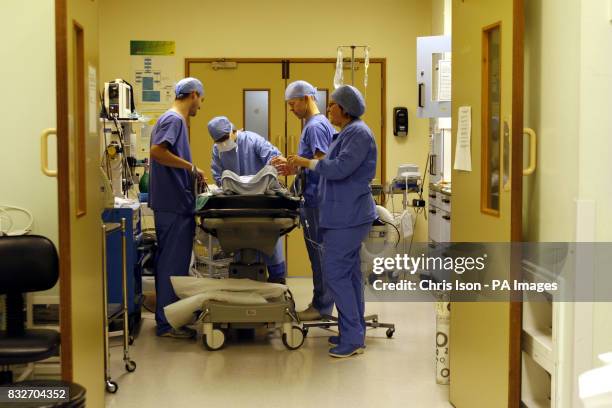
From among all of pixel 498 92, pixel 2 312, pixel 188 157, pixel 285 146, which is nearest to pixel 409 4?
pixel 285 146

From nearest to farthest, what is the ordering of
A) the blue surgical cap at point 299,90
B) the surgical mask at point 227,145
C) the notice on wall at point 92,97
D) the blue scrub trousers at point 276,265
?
the notice on wall at point 92,97 → the blue surgical cap at point 299,90 → the surgical mask at point 227,145 → the blue scrub trousers at point 276,265

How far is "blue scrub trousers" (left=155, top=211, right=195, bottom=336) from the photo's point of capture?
5.21 m

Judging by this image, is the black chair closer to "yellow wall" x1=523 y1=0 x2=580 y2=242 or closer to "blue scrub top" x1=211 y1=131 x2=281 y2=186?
"yellow wall" x1=523 y1=0 x2=580 y2=242

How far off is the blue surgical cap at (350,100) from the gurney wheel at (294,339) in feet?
4.56

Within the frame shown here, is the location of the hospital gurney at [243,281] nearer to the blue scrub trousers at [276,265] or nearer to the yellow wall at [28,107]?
the blue scrub trousers at [276,265]

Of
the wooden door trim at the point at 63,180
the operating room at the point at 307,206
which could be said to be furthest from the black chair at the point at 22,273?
the wooden door trim at the point at 63,180

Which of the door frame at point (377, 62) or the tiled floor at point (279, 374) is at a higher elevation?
the door frame at point (377, 62)

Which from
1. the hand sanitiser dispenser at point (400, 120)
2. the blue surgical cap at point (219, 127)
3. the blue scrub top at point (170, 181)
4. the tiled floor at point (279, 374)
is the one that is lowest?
the tiled floor at point (279, 374)

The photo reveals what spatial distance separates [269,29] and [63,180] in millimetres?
4893

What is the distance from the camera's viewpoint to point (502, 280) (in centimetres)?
321

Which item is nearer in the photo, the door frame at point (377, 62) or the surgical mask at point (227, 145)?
the surgical mask at point (227, 145)

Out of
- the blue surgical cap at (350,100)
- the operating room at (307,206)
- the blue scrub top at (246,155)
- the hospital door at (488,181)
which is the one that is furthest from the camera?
the blue scrub top at (246,155)

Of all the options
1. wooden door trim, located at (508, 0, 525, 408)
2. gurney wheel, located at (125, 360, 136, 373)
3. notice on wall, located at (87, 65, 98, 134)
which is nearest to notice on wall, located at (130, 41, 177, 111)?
gurney wheel, located at (125, 360, 136, 373)

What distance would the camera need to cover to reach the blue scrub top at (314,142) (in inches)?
208
